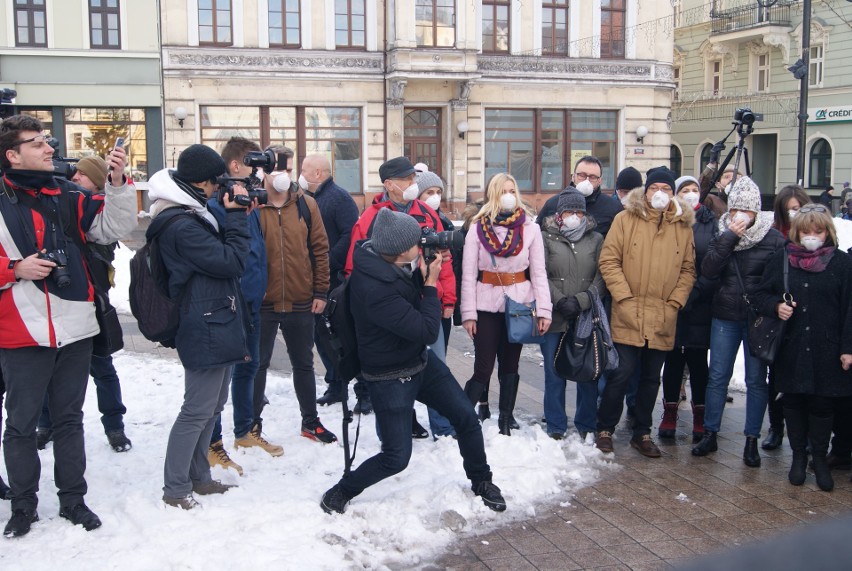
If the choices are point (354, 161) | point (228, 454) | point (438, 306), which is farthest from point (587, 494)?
point (354, 161)

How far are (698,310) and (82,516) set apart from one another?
443 centimetres

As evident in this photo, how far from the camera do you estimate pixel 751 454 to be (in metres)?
6.22

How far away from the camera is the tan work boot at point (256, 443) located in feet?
20.1

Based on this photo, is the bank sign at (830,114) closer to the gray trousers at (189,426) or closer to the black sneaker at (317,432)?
the black sneaker at (317,432)

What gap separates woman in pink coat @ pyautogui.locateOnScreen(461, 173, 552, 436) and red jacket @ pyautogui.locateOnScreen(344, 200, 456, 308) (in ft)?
0.34

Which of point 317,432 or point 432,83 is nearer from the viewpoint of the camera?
point 317,432

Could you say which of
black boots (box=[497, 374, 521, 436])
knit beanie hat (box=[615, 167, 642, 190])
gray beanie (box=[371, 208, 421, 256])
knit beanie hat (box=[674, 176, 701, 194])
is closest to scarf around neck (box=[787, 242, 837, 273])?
knit beanie hat (box=[674, 176, 701, 194])

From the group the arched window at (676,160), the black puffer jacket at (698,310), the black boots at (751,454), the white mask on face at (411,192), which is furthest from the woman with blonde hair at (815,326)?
the arched window at (676,160)

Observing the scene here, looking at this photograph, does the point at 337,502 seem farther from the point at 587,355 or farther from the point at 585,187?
the point at 585,187

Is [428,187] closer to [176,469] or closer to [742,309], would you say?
[742,309]

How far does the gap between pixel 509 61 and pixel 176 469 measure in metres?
26.8

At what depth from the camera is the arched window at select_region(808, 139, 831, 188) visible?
3450 cm

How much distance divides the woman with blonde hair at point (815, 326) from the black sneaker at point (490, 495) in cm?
209

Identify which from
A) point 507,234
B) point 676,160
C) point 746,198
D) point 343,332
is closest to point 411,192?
point 507,234
